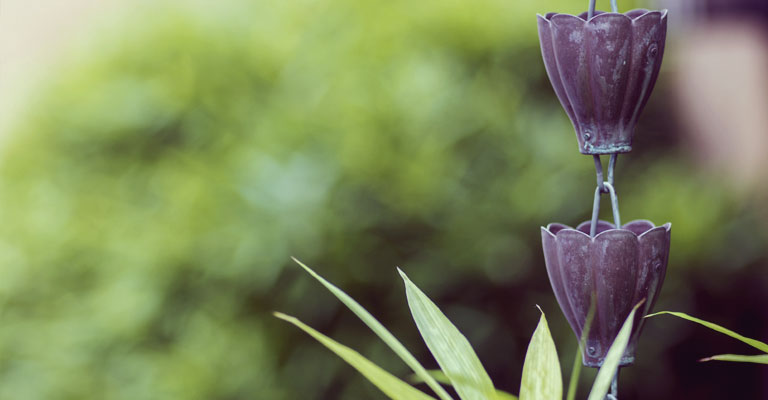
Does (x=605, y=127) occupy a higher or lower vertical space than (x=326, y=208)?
higher

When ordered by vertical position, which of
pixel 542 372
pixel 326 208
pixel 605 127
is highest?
pixel 605 127

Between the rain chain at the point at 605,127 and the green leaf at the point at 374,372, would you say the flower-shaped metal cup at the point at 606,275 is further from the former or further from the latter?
the green leaf at the point at 374,372

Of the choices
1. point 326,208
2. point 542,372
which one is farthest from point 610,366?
point 326,208

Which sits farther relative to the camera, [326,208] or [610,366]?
[326,208]

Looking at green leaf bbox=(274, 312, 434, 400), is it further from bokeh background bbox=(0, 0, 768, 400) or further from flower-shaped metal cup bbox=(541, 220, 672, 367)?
bokeh background bbox=(0, 0, 768, 400)

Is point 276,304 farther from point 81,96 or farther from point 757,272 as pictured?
point 757,272

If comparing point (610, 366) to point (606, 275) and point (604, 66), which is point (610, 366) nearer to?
point (606, 275)

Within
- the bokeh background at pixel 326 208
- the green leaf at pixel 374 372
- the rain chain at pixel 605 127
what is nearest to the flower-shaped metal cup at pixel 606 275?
the rain chain at pixel 605 127
